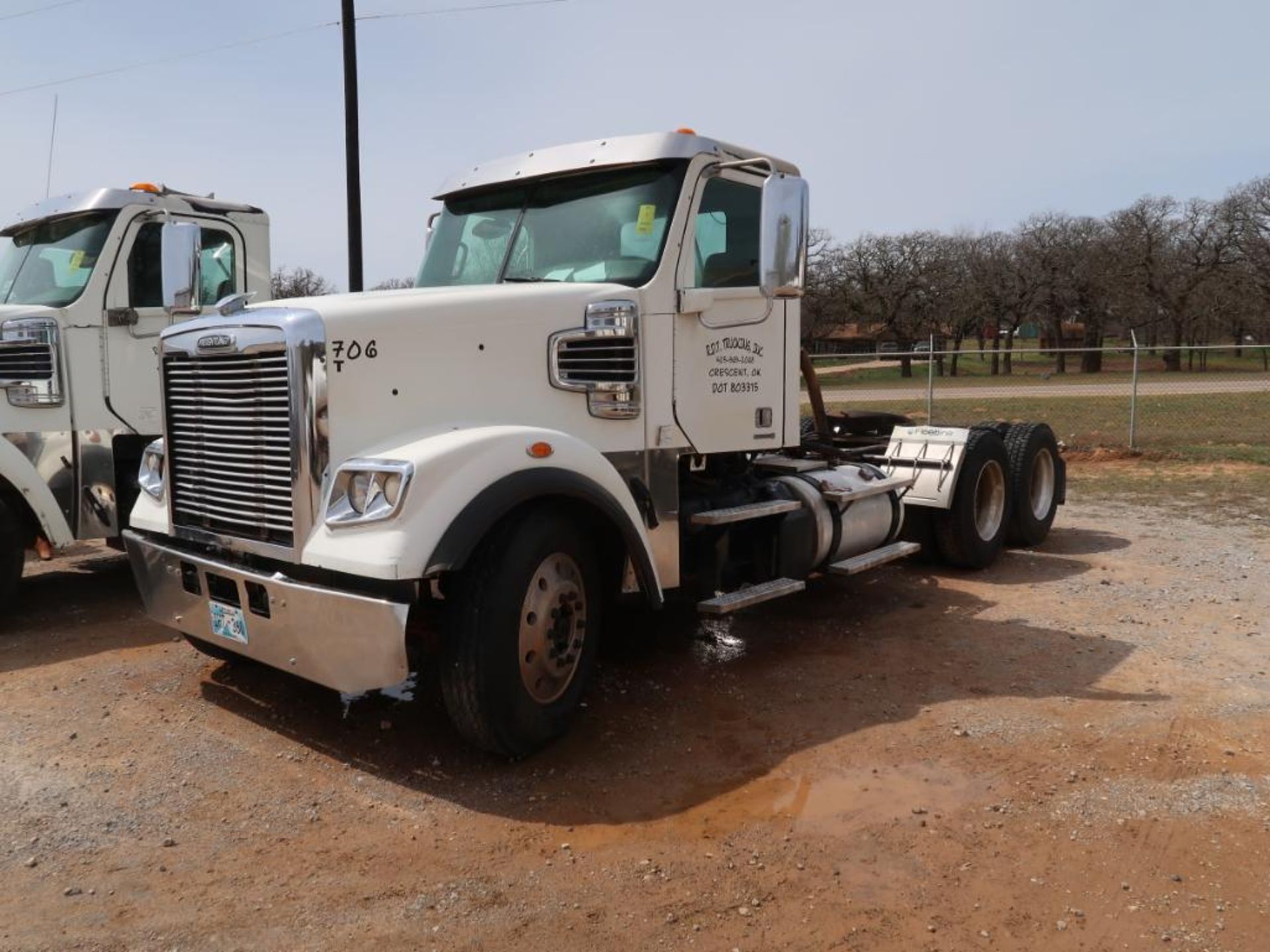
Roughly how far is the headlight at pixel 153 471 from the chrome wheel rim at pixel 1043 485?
7.16 m

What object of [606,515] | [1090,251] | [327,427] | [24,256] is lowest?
[606,515]

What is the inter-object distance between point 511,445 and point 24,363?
4478 mm

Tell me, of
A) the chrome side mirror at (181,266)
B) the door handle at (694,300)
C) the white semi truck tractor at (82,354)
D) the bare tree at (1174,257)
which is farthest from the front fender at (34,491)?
the bare tree at (1174,257)

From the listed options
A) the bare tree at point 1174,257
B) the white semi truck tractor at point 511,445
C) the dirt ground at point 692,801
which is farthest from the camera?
the bare tree at point 1174,257

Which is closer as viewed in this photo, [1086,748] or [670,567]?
[1086,748]

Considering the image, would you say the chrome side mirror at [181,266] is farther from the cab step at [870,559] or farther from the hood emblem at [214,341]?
the cab step at [870,559]

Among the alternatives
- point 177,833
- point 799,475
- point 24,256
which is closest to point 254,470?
point 177,833

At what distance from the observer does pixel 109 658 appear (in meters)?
5.77

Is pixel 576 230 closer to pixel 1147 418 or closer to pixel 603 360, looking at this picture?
pixel 603 360

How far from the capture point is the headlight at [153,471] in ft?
16.1

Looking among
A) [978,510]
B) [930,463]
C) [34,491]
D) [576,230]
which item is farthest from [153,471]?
[978,510]

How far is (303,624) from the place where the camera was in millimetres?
3951

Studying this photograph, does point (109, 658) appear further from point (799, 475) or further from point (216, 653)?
point (799, 475)

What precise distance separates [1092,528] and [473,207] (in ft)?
23.1
